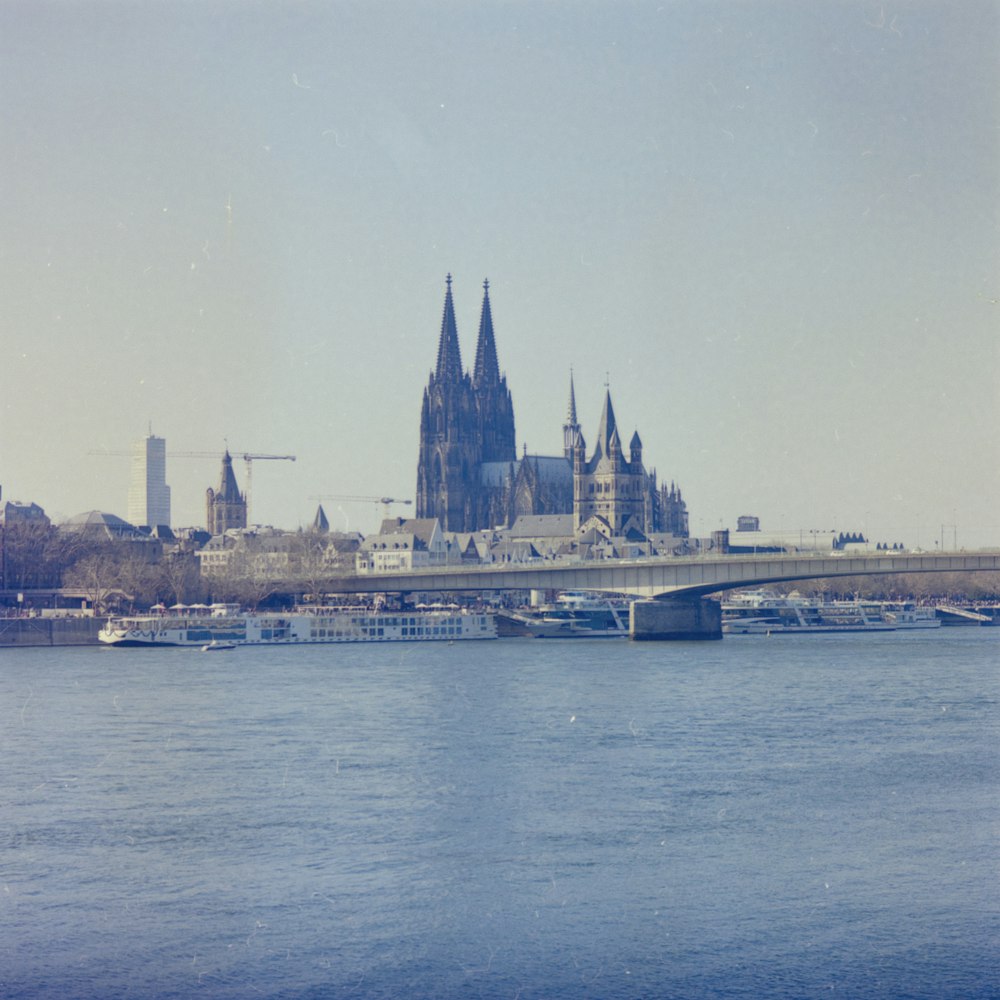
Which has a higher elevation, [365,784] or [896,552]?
[896,552]

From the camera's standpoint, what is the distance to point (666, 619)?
87.0 m

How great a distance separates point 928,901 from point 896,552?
57.3m

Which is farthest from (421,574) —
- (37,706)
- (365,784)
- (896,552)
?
(365,784)

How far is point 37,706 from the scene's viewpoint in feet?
156

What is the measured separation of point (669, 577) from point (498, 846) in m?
58.7

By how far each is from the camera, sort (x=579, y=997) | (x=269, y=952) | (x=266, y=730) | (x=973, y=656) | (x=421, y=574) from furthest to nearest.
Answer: (x=421, y=574)
(x=973, y=656)
(x=266, y=730)
(x=269, y=952)
(x=579, y=997)

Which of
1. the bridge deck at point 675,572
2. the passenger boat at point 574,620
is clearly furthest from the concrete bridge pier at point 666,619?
the passenger boat at point 574,620

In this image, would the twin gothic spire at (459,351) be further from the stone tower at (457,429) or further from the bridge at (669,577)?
the bridge at (669,577)

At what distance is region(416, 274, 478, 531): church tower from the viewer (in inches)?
6727

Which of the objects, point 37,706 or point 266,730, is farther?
point 37,706

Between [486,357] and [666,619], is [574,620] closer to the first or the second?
[666,619]

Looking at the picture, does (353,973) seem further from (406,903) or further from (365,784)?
(365,784)

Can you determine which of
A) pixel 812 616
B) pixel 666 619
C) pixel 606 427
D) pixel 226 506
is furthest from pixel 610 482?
pixel 666 619

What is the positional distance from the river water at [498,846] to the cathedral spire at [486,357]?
125355 millimetres
